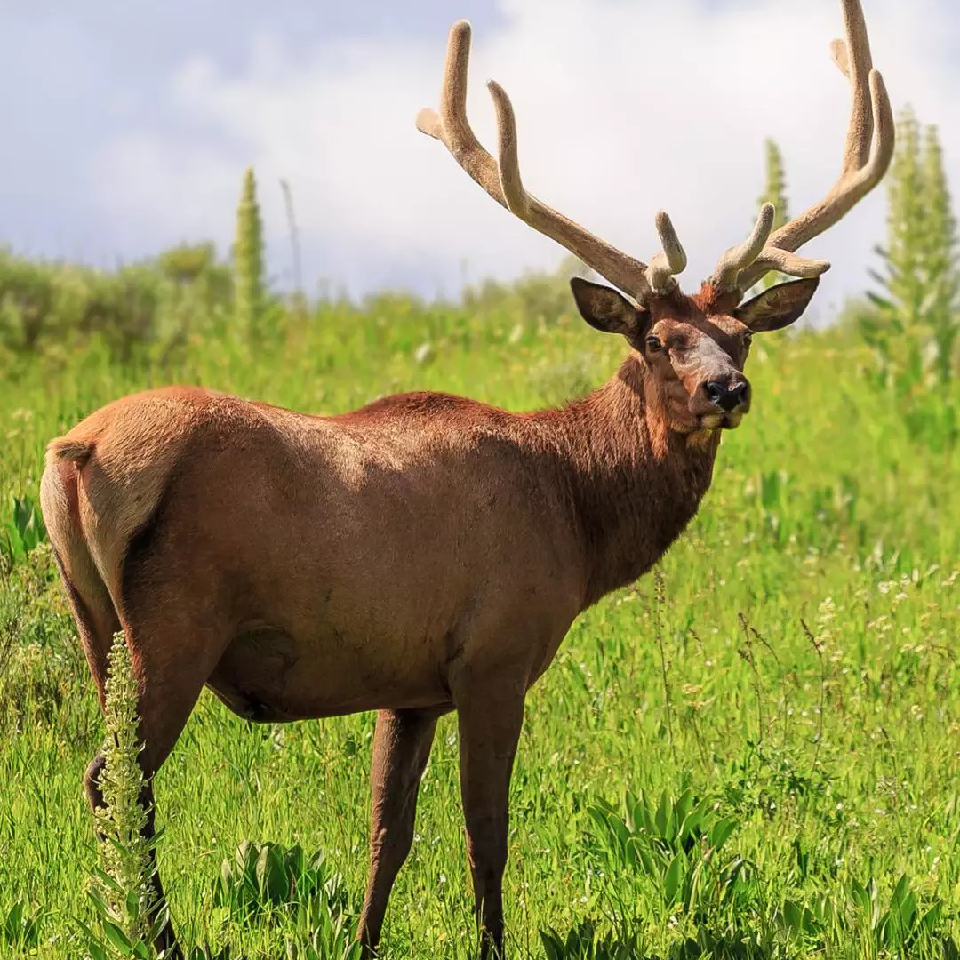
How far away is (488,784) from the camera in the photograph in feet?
16.9

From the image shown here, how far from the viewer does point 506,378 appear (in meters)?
12.0

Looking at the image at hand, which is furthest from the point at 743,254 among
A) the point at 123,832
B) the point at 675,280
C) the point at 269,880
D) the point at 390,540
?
the point at 123,832

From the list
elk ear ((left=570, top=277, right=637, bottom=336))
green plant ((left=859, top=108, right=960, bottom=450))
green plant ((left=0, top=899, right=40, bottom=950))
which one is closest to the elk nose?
elk ear ((left=570, top=277, right=637, bottom=336))

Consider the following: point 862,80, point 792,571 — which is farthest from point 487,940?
point 792,571

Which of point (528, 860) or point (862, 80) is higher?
point (862, 80)

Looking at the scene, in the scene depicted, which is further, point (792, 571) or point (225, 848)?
point (792, 571)

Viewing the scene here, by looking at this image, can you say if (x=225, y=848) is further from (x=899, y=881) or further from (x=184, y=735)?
(x=899, y=881)

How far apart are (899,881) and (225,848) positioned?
2294mm

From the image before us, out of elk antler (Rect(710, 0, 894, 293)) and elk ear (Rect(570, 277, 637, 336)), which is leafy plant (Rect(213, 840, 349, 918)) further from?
elk antler (Rect(710, 0, 894, 293))

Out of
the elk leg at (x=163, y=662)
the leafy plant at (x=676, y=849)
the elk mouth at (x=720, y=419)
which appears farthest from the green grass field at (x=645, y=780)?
the elk mouth at (x=720, y=419)

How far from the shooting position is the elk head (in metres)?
5.44

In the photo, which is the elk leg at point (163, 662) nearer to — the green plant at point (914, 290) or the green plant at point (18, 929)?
the green plant at point (18, 929)

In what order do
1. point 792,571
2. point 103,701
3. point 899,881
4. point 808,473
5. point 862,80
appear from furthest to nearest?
point 808,473 < point 792,571 < point 862,80 < point 899,881 < point 103,701

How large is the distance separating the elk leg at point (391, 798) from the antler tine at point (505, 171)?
166 centimetres
